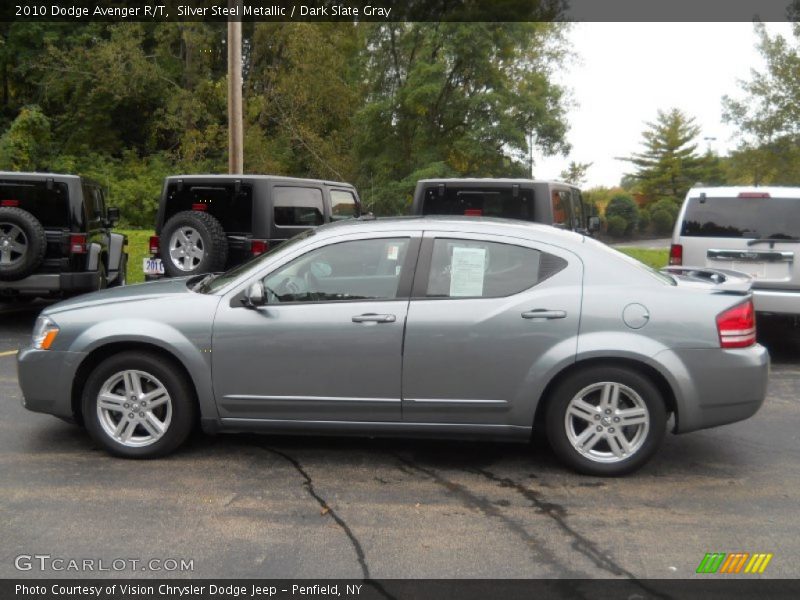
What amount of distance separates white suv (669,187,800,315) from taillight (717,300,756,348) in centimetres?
421

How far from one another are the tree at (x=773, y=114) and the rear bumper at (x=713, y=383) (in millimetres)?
24962

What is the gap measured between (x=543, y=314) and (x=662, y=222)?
42145mm

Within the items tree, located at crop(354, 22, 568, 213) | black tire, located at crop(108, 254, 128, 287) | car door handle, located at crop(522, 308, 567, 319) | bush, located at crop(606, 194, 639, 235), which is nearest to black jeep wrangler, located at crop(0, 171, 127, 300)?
black tire, located at crop(108, 254, 128, 287)

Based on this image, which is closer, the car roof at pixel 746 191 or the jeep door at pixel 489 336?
the jeep door at pixel 489 336

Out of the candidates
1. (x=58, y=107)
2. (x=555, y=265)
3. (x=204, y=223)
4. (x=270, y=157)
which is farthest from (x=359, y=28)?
(x=555, y=265)

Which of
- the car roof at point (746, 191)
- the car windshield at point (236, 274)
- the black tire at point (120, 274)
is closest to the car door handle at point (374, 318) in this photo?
the car windshield at point (236, 274)

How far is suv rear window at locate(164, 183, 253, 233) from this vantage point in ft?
35.0

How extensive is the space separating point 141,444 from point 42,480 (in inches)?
24.6

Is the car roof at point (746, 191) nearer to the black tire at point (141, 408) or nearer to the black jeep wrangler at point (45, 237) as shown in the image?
the black tire at point (141, 408)

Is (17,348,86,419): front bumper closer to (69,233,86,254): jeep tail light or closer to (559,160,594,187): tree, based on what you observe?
(69,233,86,254): jeep tail light

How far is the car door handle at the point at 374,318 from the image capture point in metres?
5.45

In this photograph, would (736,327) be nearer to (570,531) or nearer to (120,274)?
(570,531)

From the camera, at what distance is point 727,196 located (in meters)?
9.75

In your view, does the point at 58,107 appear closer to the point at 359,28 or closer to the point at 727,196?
the point at 359,28
